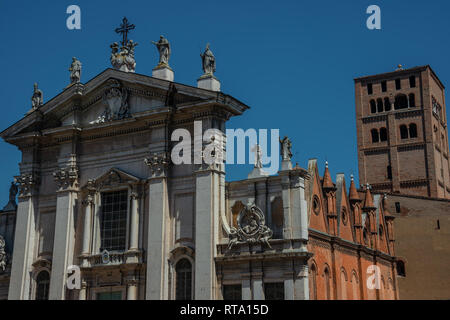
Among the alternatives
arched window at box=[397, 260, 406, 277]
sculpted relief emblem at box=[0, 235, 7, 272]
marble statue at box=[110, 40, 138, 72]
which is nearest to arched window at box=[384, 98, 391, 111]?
arched window at box=[397, 260, 406, 277]

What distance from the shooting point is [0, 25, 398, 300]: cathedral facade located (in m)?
25.0

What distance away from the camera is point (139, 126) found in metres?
29.0

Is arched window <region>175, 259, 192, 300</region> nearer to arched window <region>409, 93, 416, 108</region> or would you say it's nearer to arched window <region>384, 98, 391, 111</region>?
arched window <region>384, 98, 391, 111</region>

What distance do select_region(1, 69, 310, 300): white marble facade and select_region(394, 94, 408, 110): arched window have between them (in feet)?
146

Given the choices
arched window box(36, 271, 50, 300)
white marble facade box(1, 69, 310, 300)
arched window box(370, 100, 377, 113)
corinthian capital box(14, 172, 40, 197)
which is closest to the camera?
white marble facade box(1, 69, 310, 300)

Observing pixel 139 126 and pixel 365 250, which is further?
pixel 365 250

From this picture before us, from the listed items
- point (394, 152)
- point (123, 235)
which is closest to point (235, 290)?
point (123, 235)

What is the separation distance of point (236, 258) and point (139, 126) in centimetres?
802

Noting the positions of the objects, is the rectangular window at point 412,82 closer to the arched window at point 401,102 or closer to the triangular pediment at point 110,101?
the arched window at point 401,102

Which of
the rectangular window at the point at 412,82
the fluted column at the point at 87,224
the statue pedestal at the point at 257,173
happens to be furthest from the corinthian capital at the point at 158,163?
the rectangular window at the point at 412,82

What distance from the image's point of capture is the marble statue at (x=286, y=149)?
25.3 meters
